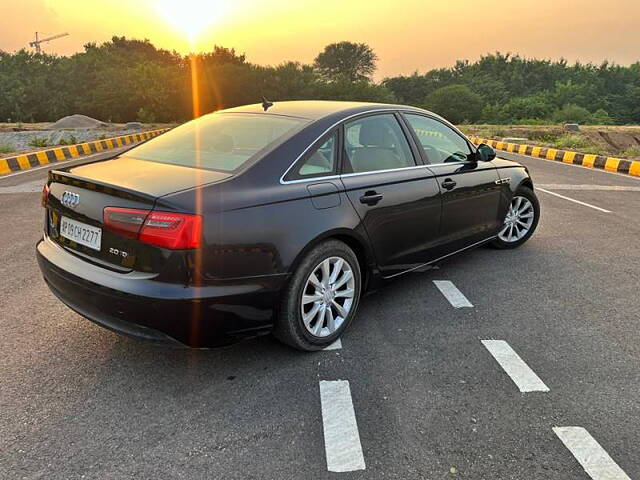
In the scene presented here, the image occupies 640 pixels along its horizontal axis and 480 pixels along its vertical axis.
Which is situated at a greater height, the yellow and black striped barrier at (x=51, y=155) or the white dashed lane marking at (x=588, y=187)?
the white dashed lane marking at (x=588, y=187)

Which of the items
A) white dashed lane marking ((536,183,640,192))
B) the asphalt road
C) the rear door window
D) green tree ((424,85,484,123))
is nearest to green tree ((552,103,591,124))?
green tree ((424,85,484,123))

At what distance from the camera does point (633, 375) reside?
9.95 feet

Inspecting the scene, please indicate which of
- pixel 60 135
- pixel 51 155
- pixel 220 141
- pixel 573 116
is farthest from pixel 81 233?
pixel 573 116

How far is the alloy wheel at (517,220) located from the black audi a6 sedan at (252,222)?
142cm

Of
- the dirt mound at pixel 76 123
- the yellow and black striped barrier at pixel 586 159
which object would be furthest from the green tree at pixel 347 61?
the yellow and black striped barrier at pixel 586 159

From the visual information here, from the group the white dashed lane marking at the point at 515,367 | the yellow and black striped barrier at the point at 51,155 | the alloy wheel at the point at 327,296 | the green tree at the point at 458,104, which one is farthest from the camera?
the green tree at the point at 458,104

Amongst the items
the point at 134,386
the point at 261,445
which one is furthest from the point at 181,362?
the point at 261,445

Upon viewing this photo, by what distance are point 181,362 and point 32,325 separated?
1209 mm

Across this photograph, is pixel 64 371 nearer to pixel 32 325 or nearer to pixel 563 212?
pixel 32 325

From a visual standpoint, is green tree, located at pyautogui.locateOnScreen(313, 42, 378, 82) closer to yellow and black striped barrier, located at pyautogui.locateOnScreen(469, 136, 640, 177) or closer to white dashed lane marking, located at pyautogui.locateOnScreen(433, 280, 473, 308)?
yellow and black striped barrier, located at pyautogui.locateOnScreen(469, 136, 640, 177)

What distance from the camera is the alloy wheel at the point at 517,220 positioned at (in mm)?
5297

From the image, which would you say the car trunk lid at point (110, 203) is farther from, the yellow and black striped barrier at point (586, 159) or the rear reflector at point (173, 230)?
the yellow and black striped barrier at point (586, 159)

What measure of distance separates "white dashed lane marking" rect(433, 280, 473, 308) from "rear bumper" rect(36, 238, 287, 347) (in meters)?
1.76

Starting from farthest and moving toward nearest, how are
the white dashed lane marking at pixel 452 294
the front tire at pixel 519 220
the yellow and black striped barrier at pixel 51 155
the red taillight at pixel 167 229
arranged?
the yellow and black striped barrier at pixel 51 155 < the front tire at pixel 519 220 < the white dashed lane marking at pixel 452 294 < the red taillight at pixel 167 229
